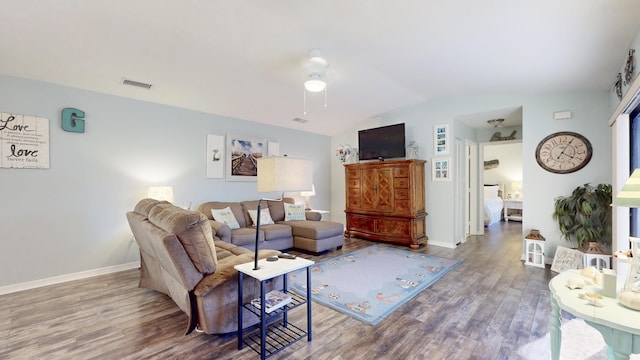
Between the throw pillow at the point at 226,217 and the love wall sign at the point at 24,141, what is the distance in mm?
2043

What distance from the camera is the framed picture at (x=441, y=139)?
4961 mm

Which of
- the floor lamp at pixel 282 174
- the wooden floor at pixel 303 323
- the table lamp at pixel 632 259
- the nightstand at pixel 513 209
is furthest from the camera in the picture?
the nightstand at pixel 513 209

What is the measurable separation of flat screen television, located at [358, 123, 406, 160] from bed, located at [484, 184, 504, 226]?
3717 millimetres

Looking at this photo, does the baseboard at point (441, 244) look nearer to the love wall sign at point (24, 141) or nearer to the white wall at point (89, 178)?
the white wall at point (89, 178)

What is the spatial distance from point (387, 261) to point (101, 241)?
394 centimetres

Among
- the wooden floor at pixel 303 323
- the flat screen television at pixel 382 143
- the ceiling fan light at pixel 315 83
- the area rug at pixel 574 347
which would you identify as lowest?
the wooden floor at pixel 303 323

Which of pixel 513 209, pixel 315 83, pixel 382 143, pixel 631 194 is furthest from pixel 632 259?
pixel 513 209

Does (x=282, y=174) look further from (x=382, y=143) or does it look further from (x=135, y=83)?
(x=382, y=143)

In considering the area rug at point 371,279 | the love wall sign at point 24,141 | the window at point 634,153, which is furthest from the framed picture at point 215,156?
the window at point 634,153

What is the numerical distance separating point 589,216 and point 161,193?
A: 5645 mm

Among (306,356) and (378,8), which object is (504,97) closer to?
(378,8)

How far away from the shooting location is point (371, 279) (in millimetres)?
3381

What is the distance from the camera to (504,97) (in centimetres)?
433

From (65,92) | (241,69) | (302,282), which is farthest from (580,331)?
(65,92)
